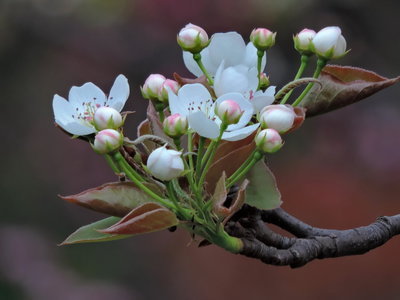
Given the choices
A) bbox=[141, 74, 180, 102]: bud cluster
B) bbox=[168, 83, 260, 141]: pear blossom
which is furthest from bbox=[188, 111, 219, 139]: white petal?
bbox=[141, 74, 180, 102]: bud cluster

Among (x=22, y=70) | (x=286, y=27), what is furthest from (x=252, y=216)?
(x=22, y=70)

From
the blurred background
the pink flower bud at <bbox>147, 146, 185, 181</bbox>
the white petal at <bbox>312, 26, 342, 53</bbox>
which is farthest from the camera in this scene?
the blurred background

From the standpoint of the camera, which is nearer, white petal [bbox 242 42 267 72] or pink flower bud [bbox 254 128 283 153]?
pink flower bud [bbox 254 128 283 153]

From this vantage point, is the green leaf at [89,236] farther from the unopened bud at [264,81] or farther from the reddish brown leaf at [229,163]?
the unopened bud at [264,81]

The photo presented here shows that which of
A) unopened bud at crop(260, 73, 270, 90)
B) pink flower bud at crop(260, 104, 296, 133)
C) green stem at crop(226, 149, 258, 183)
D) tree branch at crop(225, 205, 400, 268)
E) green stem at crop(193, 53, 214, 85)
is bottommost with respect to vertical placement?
tree branch at crop(225, 205, 400, 268)

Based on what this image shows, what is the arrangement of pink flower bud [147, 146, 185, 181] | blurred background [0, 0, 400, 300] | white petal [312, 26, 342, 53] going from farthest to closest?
blurred background [0, 0, 400, 300] → white petal [312, 26, 342, 53] → pink flower bud [147, 146, 185, 181]

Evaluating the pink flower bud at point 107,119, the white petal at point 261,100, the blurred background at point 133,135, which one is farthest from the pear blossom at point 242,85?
the blurred background at point 133,135

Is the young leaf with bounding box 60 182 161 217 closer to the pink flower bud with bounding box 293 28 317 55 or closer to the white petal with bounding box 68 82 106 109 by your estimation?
the white petal with bounding box 68 82 106 109

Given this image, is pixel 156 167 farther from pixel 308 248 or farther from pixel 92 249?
pixel 92 249
